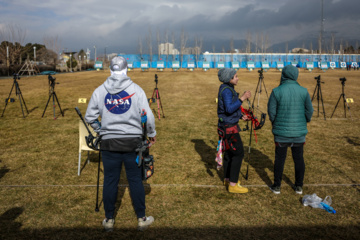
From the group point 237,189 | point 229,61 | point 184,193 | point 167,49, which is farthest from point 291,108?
point 229,61

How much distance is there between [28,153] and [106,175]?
4.56m

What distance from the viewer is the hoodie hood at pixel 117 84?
3.19 m

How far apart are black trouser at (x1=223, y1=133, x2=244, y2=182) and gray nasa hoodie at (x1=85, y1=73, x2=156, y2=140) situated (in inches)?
64.0

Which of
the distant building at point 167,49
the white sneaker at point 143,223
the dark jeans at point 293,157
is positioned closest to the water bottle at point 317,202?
the dark jeans at point 293,157

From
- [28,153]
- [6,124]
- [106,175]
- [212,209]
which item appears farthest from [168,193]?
[6,124]

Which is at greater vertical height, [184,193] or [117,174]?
[117,174]

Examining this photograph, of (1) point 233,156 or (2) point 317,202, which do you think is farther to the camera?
(1) point 233,156

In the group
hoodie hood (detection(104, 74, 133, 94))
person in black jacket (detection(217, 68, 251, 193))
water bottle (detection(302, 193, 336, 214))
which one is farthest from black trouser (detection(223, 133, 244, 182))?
hoodie hood (detection(104, 74, 133, 94))

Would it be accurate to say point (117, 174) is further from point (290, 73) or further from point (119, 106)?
point (290, 73)

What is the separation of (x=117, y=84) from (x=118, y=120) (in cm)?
41

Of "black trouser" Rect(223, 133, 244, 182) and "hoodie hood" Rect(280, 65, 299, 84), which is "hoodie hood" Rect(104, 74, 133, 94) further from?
"hoodie hood" Rect(280, 65, 299, 84)

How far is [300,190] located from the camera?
469 centimetres

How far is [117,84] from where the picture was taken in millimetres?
3193

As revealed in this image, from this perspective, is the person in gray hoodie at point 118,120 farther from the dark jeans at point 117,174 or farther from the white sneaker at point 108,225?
the white sneaker at point 108,225
